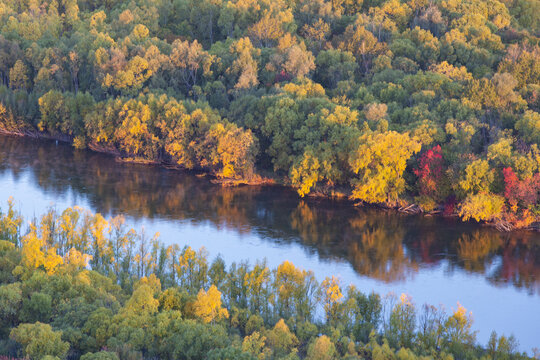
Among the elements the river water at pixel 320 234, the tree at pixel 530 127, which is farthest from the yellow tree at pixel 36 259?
the tree at pixel 530 127

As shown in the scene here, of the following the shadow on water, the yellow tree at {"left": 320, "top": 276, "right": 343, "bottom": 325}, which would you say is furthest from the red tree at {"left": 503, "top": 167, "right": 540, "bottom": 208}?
the yellow tree at {"left": 320, "top": 276, "right": 343, "bottom": 325}

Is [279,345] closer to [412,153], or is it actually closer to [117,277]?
[117,277]

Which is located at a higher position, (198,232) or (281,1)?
(281,1)

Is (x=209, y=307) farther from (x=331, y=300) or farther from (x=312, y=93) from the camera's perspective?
(x=312, y=93)

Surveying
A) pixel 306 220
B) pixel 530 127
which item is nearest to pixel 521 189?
pixel 530 127

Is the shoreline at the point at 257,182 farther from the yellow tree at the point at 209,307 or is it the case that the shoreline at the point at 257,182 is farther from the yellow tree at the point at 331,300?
the yellow tree at the point at 209,307

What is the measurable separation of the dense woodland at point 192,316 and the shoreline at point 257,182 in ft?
61.1

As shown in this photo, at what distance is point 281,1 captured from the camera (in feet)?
301

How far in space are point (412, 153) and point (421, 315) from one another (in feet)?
78.6

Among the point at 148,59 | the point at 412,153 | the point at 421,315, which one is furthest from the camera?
the point at 148,59

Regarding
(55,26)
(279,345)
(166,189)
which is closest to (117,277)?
(279,345)

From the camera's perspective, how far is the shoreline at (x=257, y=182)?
55.6 meters

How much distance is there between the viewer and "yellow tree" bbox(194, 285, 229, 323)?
32.0 m

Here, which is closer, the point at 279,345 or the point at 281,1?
the point at 279,345
